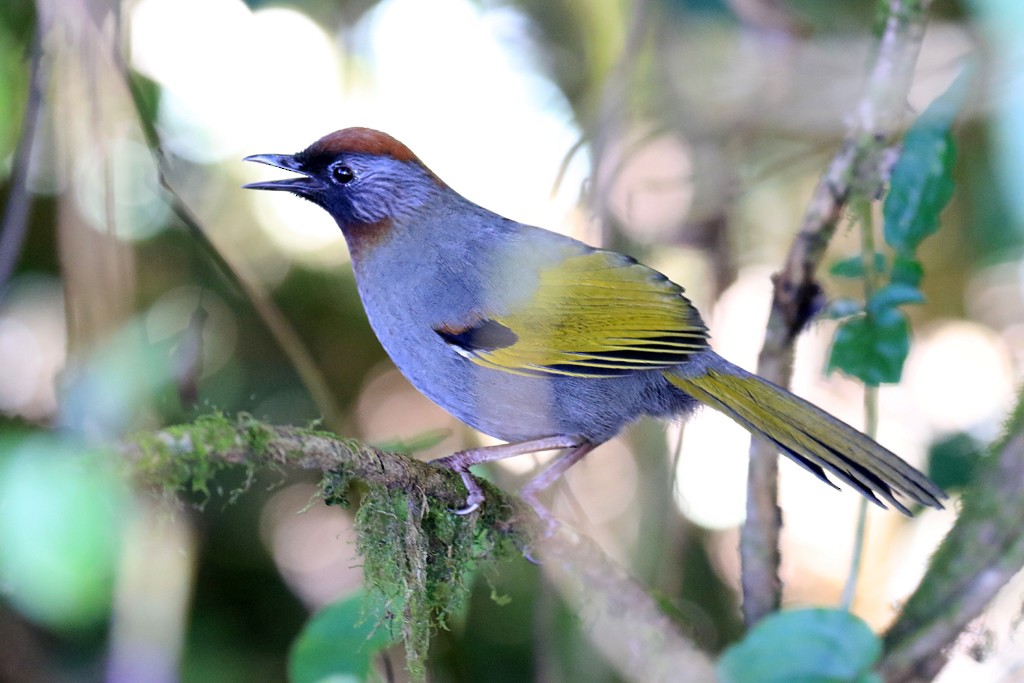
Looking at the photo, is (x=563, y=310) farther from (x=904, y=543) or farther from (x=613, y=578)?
(x=904, y=543)

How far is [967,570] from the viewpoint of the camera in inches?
100

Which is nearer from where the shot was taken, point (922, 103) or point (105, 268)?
point (105, 268)


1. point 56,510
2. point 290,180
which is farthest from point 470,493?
point 290,180

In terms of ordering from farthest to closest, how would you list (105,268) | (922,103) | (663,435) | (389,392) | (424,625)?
(389,392) < (663,435) < (922,103) < (105,268) < (424,625)

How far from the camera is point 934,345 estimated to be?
4.84 meters

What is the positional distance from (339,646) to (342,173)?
169cm

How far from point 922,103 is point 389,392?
2.75 metres

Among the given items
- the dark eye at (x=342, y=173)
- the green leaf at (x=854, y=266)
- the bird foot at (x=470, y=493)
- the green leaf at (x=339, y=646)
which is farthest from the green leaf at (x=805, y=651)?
the dark eye at (x=342, y=173)

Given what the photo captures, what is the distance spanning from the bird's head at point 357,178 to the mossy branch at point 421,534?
1.26m

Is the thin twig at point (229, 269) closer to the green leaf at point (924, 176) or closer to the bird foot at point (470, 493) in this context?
the bird foot at point (470, 493)

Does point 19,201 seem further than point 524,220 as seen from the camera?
No

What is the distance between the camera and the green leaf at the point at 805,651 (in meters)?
1.93

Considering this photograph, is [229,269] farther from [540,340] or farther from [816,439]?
[816,439]

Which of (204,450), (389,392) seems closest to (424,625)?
(204,450)
